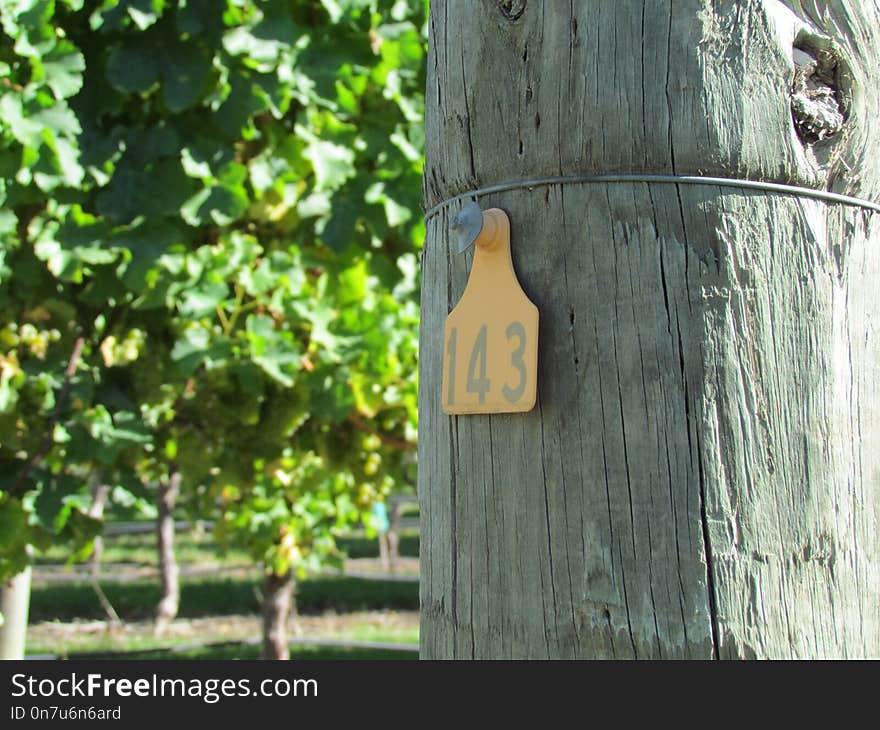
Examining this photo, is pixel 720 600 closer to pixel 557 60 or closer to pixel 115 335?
pixel 557 60

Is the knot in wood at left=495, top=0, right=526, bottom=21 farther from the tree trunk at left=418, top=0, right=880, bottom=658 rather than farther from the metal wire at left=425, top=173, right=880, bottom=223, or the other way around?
the metal wire at left=425, top=173, right=880, bottom=223

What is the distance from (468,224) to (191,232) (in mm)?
2545

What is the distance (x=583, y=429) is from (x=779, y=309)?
244 mm

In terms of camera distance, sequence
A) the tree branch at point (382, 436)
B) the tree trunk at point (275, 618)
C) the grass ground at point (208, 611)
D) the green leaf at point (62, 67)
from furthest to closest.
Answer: the grass ground at point (208, 611) < the tree trunk at point (275, 618) < the tree branch at point (382, 436) < the green leaf at point (62, 67)

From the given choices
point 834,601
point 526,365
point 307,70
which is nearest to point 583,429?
point 526,365

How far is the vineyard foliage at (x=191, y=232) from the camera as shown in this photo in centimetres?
317

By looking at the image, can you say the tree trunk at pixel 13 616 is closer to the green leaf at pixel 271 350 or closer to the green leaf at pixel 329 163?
the green leaf at pixel 271 350

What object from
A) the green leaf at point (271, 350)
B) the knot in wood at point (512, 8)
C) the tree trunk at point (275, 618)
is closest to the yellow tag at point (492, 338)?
the knot in wood at point (512, 8)

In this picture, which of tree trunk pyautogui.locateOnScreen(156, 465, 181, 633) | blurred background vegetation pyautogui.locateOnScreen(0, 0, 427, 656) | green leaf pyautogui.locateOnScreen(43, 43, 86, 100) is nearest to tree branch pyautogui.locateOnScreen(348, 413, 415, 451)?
blurred background vegetation pyautogui.locateOnScreen(0, 0, 427, 656)

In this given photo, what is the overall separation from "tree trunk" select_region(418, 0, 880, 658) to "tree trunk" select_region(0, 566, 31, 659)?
372 cm

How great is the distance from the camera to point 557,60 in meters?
1.22

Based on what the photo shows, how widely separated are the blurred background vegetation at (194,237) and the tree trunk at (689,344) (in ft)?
7.07

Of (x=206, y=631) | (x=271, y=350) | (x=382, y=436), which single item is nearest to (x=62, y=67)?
(x=271, y=350)

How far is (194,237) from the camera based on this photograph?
12.2ft
